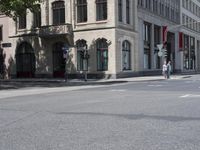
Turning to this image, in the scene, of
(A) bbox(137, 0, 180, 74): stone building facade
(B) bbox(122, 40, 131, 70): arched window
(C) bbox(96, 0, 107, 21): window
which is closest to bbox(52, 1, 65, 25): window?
(C) bbox(96, 0, 107, 21): window

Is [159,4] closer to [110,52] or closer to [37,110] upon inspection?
[110,52]

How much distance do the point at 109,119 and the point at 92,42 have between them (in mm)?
36164

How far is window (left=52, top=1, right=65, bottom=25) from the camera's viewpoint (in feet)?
166

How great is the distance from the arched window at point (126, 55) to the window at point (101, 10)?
4019 millimetres

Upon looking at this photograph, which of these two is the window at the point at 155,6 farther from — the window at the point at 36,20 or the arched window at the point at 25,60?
the arched window at the point at 25,60

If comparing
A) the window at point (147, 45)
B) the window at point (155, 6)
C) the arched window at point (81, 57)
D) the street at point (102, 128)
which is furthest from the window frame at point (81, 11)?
the street at point (102, 128)

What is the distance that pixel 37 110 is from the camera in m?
14.7

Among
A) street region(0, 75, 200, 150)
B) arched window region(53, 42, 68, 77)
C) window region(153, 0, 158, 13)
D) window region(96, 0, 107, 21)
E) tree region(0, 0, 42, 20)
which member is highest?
window region(153, 0, 158, 13)

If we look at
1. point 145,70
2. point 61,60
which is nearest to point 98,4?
point 61,60

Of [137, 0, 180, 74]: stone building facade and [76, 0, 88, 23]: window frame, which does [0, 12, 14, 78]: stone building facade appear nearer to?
[76, 0, 88, 23]: window frame

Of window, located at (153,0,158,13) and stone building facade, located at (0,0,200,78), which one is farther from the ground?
window, located at (153,0,158,13)

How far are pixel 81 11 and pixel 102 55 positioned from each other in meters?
5.68

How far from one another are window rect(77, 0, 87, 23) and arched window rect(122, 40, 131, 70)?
5309mm

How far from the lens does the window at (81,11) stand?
48875 millimetres
